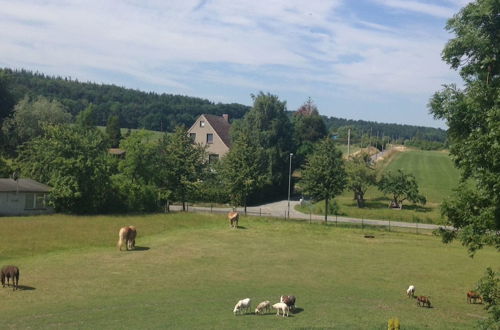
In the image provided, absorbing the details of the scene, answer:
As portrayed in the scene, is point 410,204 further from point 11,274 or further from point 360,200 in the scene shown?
point 11,274

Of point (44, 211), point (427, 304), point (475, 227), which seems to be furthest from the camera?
point (44, 211)

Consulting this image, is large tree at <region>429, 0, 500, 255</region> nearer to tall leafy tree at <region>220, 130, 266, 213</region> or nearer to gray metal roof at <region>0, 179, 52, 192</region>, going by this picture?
tall leafy tree at <region>220, 130, 266, 213</region>

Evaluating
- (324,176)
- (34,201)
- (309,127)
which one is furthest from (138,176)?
(309,127)

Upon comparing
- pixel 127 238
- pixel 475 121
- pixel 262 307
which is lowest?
pixel 262 307

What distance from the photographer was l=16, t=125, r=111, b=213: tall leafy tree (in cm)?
4912

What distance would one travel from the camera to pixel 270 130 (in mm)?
A: 76688

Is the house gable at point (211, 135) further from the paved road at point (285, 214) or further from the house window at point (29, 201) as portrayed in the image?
the house window at point (29, 201)

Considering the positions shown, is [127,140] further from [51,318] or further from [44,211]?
[51,318]

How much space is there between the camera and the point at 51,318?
18469mm

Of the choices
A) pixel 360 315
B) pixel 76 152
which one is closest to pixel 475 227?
pixel 360 315

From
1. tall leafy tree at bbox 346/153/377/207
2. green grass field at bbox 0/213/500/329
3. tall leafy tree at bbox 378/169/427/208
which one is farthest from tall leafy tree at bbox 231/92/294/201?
green grass field at bbox 0/213/500/329

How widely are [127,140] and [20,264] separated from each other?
28506mm

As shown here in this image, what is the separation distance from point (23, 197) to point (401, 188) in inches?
1783

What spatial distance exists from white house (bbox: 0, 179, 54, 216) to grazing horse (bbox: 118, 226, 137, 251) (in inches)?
696
